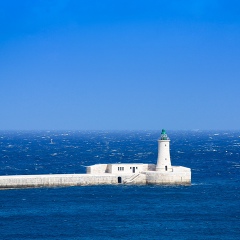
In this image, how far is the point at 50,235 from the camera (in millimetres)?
58438

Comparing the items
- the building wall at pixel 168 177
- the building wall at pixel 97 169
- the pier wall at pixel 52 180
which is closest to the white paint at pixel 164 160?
the building wall at pixel 168 177

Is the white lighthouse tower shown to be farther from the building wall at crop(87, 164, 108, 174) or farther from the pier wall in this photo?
the building wall at crop(87, 164, 108, 174)

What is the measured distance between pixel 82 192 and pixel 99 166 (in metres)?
8.80

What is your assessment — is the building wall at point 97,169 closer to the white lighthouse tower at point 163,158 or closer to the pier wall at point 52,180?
the pier wall at point 52,180

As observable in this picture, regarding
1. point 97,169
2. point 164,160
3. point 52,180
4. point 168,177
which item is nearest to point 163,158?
point 164,160

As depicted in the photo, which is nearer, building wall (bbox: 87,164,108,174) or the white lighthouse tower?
building wall (bbox: 87,164,108,174)

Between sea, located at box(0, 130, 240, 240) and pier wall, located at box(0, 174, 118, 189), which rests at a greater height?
pier wall, located at box(0, 174, 118, 189)

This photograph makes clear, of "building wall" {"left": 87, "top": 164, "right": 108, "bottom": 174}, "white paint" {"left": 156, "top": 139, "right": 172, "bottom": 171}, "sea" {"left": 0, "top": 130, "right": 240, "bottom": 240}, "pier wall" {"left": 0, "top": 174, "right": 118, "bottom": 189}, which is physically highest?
"white paint" {"left": 156, "top": 139, "right": 172, "bottom": 171}

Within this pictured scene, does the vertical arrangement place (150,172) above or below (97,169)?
below

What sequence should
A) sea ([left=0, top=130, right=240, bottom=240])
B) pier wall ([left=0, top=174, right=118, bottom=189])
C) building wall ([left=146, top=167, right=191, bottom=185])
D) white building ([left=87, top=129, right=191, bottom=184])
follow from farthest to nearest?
1. white building ([left=87, top=129, right=191, bottom=184])
2. building wall ([left=146, top=167, right=191, bottom=185])
3. pier wall ([left=0, top=174, right=118, bottom=189])
4. sea ([left=0, top=130, right=240, bottom=240])

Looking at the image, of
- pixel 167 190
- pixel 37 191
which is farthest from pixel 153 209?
pixel 37 191

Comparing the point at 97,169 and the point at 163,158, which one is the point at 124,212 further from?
the point at 163,158

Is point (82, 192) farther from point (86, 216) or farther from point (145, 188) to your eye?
point (86, 216)

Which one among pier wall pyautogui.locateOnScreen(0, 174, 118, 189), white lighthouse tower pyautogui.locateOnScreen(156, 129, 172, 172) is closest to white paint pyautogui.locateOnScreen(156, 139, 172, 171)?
white lighthouse tower pyautogui.locateOnScreen(156, 129, 172, 172)
